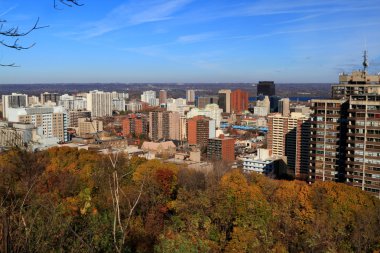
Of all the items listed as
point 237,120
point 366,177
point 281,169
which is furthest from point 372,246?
point 237,120

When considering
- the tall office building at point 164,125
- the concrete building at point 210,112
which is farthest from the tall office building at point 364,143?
the concrete building at point 210,112

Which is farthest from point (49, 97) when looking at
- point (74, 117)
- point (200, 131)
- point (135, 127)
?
point (200, 131)

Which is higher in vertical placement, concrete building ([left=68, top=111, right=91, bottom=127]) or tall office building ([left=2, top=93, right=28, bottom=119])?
tall office building ([left=2, top=93, right=28, bottom=119])

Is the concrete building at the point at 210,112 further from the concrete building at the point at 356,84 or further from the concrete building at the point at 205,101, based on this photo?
the concrete building at the point at 356,84

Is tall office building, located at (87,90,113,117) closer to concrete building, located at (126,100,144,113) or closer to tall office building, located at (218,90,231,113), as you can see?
concrete building, located at (126,100,144,113)

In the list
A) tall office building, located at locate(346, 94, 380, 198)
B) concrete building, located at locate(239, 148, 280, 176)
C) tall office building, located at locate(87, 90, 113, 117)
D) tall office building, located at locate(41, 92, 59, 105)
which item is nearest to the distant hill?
tall office building, located at locate(41, 92, 59, 105)

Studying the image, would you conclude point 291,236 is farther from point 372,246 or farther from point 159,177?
point 159,177
